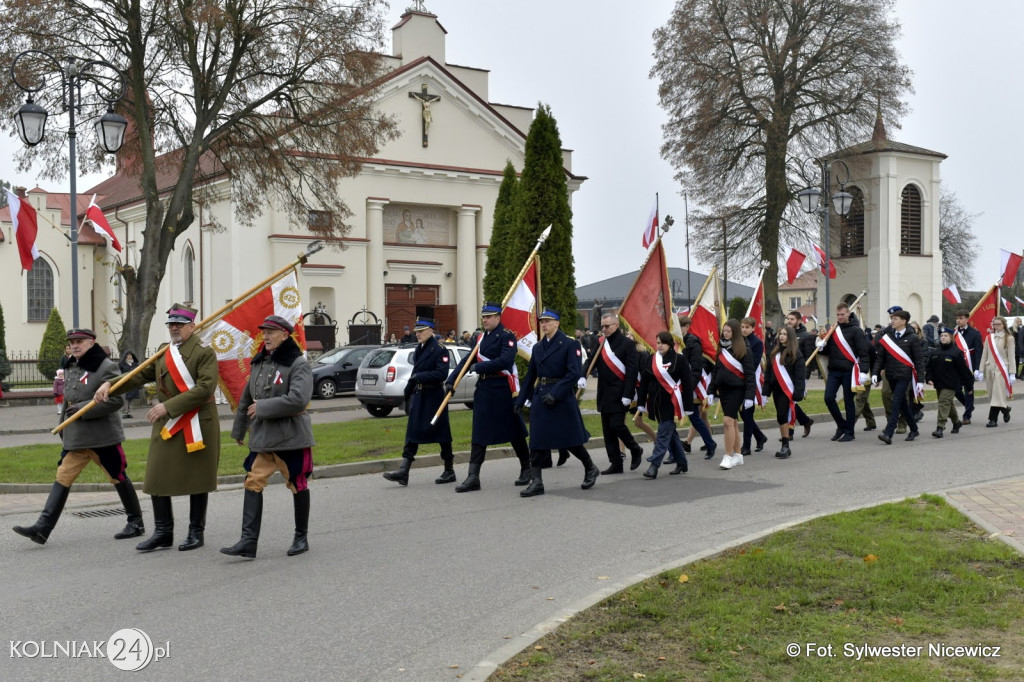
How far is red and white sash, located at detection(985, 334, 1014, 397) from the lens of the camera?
17.6 m

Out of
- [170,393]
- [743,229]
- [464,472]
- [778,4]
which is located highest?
[778,4]

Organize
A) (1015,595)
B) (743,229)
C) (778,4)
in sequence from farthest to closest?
1. (743,229)
2. (778,4)
3. (1015,595)

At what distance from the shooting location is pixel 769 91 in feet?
138

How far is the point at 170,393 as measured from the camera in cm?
801

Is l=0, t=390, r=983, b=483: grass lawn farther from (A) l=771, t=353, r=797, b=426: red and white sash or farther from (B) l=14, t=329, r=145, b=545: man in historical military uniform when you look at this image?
(B) l=14, t=329, r=145, b=545: man in historical military uniform

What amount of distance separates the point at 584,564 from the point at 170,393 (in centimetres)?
344

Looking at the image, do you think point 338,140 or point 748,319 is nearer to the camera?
point 748,319

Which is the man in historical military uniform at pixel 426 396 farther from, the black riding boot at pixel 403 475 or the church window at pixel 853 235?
the church window at pixel 853 235

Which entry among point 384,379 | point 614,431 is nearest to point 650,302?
point 614,431

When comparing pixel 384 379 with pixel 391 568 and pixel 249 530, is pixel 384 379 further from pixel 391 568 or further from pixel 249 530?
pixel 391 568

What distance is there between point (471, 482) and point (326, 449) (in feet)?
13.6

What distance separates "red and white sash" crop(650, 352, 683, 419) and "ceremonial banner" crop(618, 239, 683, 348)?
860mm

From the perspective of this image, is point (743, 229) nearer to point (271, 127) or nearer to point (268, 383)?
point (271, 127)

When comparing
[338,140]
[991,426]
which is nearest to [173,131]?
[338,140]
